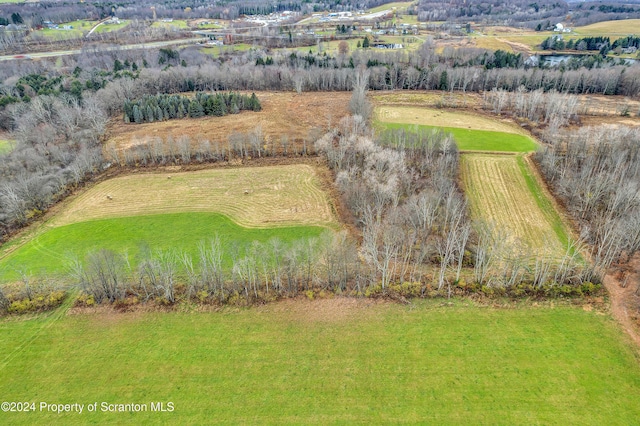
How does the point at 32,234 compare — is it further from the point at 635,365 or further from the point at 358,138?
the point at 635,365

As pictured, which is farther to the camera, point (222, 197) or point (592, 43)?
point (592, 43)

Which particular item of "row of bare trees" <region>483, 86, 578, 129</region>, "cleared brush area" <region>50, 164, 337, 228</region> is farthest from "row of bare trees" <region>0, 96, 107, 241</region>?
"row of bare trees" <region>483, 86, 578, 129</region>

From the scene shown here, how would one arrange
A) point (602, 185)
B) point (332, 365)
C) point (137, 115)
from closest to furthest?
point (332, 365)
point (602, 185)
point (137, 115)

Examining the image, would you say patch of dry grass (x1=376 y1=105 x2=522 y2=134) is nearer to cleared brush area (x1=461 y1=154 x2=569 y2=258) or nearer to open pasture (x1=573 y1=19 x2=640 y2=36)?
cleared brush area (x1=461 y1=154 x2=569 y2=258)

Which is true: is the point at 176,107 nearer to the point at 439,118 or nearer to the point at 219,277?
the point at 439,118

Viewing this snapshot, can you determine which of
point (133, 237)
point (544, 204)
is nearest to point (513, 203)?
point (544, 204)
